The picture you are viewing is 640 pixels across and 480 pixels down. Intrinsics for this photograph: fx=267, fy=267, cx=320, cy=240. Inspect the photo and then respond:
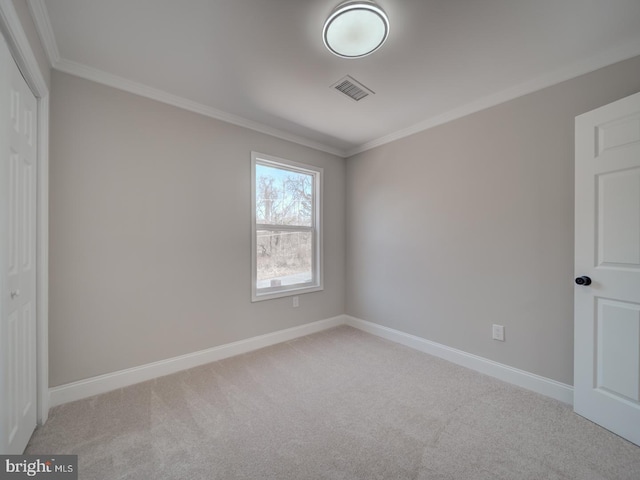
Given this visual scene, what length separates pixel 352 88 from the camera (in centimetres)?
230

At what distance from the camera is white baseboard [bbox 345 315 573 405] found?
206 cm

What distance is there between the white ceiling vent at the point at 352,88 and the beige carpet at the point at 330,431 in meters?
2.54

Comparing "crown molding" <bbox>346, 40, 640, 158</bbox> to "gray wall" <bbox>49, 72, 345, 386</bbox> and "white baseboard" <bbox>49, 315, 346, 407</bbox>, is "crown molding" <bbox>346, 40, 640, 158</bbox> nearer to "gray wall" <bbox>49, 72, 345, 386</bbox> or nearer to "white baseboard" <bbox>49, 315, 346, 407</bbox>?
"gray wall" <bbox>49, 72, 345, 386</bbox>

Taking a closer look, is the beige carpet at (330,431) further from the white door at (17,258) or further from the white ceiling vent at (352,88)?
the white ceiling vent at (352,88)

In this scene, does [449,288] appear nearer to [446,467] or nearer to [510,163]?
[510,163]

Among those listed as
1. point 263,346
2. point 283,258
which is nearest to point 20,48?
point 283,258

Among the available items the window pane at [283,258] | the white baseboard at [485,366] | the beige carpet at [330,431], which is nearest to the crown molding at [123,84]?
the window pane at [283,258]

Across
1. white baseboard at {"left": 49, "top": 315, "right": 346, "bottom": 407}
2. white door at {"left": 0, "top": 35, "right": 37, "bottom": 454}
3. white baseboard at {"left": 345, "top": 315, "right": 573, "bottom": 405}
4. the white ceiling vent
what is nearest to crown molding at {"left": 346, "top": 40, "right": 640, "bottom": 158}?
the white ceiling vent

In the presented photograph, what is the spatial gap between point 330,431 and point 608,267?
2094 millimetres

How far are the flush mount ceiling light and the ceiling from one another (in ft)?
0.17

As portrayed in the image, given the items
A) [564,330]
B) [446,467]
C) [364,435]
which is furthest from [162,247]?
[564,330]

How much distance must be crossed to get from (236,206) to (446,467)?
2.66 metres

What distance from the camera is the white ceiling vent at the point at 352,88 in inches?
86.6

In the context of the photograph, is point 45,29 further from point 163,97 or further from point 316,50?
point 316,50
